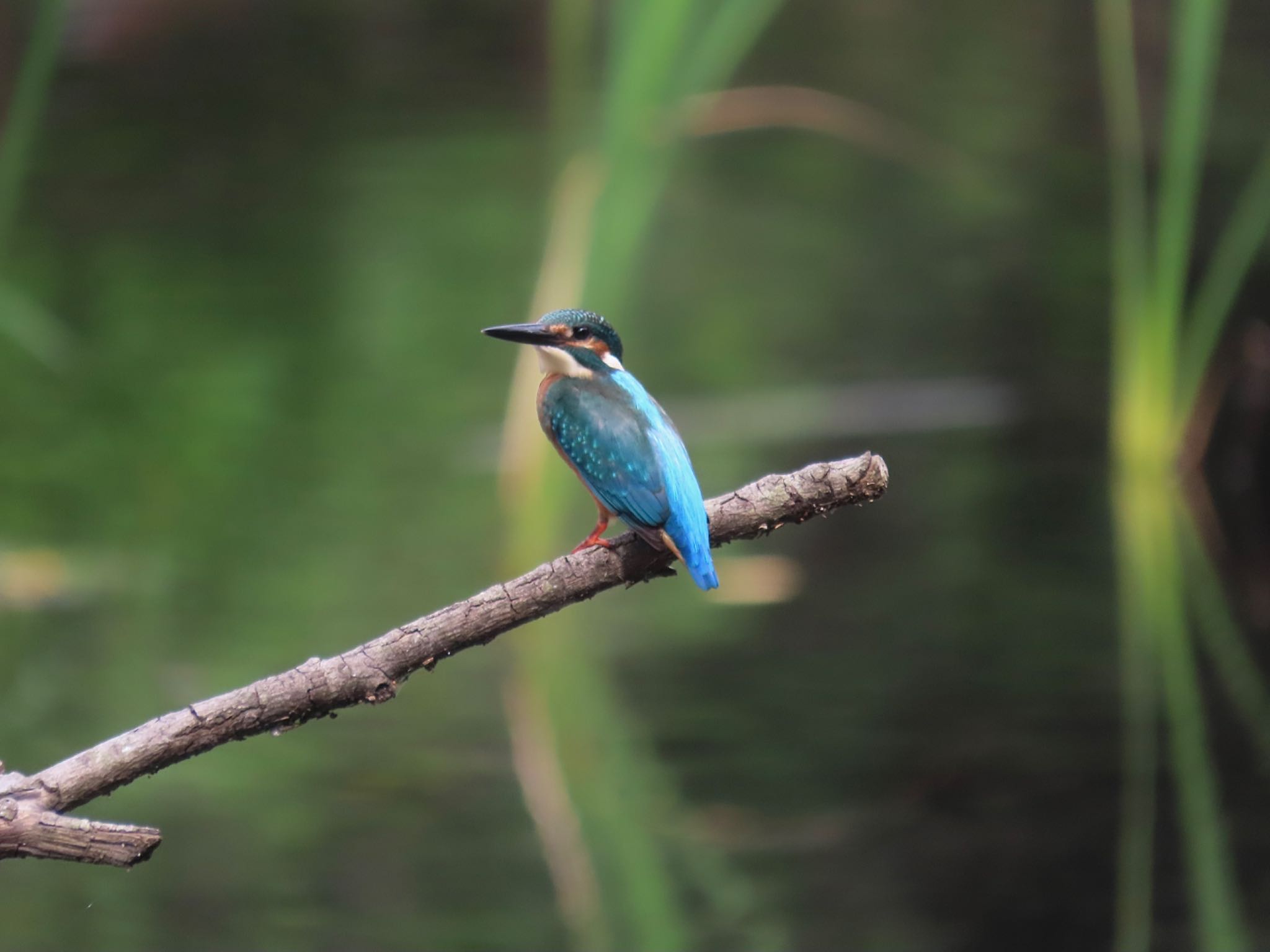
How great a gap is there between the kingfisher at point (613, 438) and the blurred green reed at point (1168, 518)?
2.85 m

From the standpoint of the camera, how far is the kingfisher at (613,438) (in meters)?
2.08

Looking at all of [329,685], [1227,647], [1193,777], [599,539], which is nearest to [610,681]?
[1193,777]

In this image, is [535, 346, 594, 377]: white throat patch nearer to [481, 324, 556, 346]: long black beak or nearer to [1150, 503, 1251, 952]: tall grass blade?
[481, 324, 556, 346]: long black beak

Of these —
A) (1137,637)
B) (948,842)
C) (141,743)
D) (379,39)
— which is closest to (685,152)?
(379,39)

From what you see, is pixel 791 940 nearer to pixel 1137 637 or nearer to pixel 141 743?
pixel 1137 637

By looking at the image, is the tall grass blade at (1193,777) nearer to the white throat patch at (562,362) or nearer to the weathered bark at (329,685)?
the white throat patch at (562,362)

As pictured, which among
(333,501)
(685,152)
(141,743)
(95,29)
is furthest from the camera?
(685,152)

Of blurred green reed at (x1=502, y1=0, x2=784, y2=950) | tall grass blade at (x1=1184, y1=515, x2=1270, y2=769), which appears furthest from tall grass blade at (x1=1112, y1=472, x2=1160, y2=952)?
blurred green reed at (x1=502, y1=0, x2=784, y2=950)

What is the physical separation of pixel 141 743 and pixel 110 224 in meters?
11.3

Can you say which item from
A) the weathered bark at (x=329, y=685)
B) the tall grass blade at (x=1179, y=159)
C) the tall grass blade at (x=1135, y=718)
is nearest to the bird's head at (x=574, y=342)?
the weathered bark at (x=329, y=685)

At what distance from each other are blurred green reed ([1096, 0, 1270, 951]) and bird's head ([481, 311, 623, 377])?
9.21 ft

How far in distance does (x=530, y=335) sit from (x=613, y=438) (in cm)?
24

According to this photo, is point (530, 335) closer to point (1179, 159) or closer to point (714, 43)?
point (714, 43)

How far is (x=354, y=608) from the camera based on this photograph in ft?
22.1
